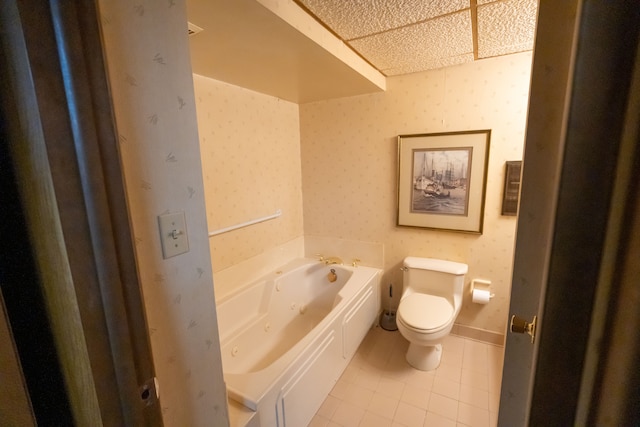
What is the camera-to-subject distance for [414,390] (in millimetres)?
1844

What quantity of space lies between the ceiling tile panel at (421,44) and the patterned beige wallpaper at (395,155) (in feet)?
0.89

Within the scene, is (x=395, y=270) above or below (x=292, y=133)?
below

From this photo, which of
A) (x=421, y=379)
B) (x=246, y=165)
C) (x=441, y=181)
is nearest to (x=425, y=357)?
(x=421, y=379)

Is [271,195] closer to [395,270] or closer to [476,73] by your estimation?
[395,270]

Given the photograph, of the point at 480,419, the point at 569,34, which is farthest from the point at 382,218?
the point at 569,34

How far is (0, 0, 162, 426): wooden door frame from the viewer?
15.8 inches

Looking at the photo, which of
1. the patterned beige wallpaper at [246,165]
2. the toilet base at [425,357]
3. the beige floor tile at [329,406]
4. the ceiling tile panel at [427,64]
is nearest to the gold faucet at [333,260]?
the patterned beige wallpaper at [246,165]

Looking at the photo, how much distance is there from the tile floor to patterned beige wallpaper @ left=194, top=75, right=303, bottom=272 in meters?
1.18

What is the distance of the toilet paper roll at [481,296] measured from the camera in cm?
211

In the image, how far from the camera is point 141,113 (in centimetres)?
67

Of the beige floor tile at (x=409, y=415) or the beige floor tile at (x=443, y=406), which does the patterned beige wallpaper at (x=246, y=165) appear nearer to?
the beige floor tile at (x=409, y=415)

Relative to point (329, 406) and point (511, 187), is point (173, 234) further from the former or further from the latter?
point (511, 187)

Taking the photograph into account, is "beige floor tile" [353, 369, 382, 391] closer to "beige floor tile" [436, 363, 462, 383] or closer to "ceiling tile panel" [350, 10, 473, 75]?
"beige floor tile" [436, 363, 462, 383]

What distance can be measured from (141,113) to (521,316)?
1.17 meters
